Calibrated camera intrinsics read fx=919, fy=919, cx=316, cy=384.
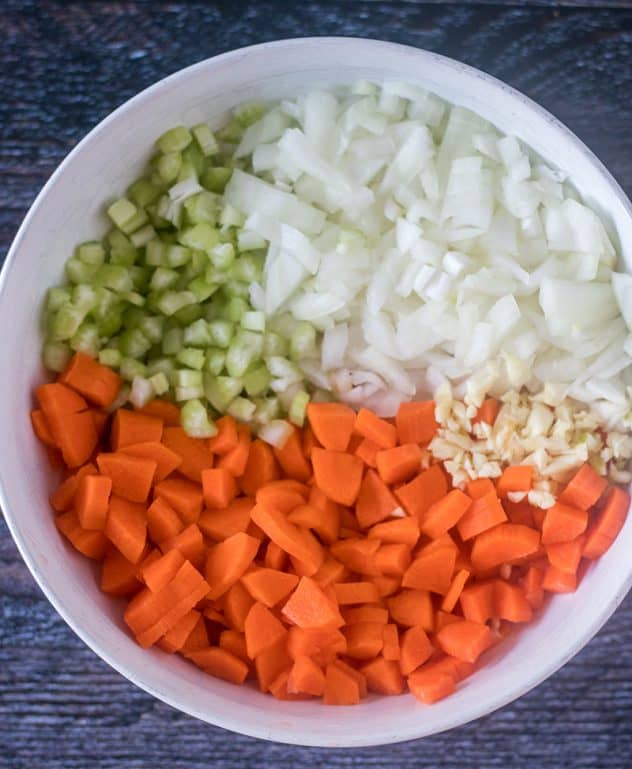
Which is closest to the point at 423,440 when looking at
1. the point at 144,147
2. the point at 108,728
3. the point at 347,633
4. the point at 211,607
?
the point at 347,633

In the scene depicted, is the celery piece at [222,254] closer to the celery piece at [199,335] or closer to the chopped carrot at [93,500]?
the celery piece at [199,335]

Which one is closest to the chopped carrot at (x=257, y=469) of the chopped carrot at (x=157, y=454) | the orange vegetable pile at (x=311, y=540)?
the orange vegetable pile at (x=311, y=540)

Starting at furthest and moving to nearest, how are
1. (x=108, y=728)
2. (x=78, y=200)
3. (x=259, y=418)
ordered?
(x=108, y=728), (x=259, y=418), (x=78, y=200)

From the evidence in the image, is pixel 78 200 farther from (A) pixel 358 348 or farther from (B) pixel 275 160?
(A) pixel 358 348

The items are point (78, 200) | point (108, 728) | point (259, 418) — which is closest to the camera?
point (78, 200)

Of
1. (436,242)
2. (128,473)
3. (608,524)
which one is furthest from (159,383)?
(608,524)

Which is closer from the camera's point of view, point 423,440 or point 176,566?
point 176,566

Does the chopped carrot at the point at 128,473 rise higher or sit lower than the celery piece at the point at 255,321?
lower
